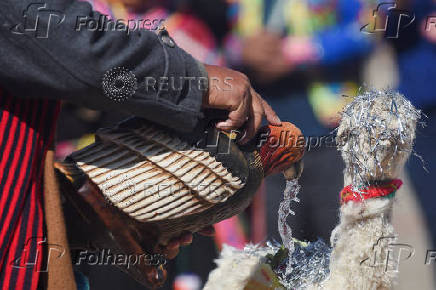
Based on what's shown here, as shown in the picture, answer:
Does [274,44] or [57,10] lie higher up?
[57,10]

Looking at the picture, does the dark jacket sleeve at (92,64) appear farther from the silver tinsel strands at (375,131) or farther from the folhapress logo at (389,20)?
→ the folhapress logo at (389,20)

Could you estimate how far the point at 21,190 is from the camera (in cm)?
126

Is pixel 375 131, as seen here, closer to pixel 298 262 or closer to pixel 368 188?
pixel 368 188

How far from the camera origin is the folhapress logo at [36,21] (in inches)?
45.1

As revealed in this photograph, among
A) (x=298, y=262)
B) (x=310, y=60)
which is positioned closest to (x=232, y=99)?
(x=298, y=262)

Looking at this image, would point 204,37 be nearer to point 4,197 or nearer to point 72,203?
point 72,203

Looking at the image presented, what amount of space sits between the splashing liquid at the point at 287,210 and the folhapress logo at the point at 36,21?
86 cm

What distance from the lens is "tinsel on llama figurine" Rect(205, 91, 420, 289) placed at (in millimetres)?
1645

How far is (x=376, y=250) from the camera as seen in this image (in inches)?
68.1

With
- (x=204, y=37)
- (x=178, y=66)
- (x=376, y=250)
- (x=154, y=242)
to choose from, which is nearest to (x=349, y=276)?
(x=376, y=250)

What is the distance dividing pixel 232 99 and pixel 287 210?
23.2 inches

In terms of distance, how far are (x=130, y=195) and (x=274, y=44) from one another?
1.71m

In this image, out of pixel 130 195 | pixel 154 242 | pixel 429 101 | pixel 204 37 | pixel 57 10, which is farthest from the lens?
pixel 204 37

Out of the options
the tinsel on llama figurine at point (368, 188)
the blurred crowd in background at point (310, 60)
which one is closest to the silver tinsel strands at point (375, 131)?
the tinsel on llama figurine at point (368, 188)
